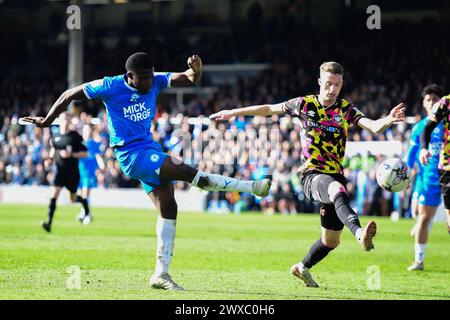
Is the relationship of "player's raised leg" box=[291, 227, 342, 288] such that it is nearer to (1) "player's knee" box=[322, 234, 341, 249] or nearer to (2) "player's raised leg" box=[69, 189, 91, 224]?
(1) "player's knee" box=[322, 234, 341, 249]

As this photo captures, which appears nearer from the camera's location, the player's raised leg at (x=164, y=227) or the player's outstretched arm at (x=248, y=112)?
the player's raised leg at (x=164, y=227)

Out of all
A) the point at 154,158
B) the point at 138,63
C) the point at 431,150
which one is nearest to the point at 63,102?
the point at 138,63

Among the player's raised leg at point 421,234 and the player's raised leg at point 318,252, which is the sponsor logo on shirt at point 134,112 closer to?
the player's raised leg at point 318,252

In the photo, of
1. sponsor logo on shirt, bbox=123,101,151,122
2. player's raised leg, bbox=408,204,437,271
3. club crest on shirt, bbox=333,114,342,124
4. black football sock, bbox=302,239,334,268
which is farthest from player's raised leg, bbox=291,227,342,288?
player's raised leg, bbox=408,204,437,271

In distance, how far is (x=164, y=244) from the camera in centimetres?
902

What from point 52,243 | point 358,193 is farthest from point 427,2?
point 52,243

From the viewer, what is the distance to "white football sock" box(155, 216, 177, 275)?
29.4 feet

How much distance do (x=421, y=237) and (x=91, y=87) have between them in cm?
596

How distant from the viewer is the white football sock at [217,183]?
891cm

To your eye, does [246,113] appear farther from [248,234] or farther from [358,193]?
[358,193]

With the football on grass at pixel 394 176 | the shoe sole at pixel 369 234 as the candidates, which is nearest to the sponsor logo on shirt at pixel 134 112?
the football on grass at pixel 394 176

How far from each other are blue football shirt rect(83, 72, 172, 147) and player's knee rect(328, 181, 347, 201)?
209 centimetres

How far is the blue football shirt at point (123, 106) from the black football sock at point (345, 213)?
2.23 m

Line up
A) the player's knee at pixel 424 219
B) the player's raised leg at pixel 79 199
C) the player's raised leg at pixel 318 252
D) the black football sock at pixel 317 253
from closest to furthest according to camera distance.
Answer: the player's raised leg at pixel 318 252, the black football sock at pixel 317 253, the player's knee at pixel 424 219, the player's raised leg at pixel 79 199
